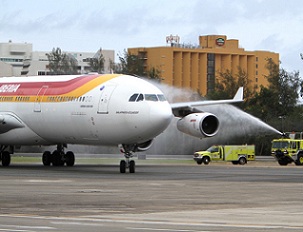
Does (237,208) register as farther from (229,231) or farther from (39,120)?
(39,120)

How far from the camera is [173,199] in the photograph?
26469mm

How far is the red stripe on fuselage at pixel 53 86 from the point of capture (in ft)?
157

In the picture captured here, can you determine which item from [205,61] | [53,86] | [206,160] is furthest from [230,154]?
[205,61]

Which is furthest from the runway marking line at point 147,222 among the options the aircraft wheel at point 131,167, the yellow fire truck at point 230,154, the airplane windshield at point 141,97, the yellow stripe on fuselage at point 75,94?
the yellow fire truck at point 230,154

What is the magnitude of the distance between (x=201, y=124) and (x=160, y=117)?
628 cm

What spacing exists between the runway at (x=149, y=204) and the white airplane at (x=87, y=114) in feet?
21.6

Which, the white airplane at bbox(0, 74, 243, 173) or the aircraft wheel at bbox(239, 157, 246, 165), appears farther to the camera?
the aircraft wheel at bbox(239, 157, 246, 165)

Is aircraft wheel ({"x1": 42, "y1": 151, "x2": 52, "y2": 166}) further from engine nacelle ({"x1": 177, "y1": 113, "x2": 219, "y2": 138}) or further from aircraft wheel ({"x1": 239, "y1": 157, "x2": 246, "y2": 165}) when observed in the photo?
aircraft wheel ({"x1": 239, "y1": 157, "x2": 246, "y2": 165})

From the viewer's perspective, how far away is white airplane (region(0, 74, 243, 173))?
144 ft

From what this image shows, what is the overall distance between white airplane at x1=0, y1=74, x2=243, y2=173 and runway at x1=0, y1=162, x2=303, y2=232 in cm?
658

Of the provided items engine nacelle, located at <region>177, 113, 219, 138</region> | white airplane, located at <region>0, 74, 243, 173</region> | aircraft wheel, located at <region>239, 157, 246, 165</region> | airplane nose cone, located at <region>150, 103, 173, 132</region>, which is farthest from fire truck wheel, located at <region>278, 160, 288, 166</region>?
airplane nose cone, located at <region>150, 103, 173, 132</region>

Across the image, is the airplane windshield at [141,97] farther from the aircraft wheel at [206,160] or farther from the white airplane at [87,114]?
the aircraft wheel at [206,160]

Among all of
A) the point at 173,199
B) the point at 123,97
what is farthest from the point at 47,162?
the point at 173,199

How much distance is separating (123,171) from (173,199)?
56.4 feet
